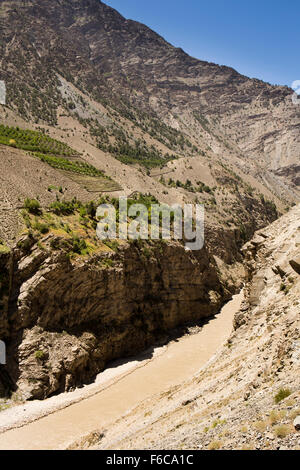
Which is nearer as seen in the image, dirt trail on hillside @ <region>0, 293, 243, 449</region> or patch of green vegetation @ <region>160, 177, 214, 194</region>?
dirt trail on hillside @ <region>0, 293, 243, 449</region>

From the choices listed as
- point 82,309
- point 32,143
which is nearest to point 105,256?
point 82,309

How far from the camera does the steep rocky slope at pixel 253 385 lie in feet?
37.3

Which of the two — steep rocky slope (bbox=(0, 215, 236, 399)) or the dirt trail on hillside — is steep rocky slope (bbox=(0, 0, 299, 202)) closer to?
steep rocky slope (bbox=(0, 215, 236, 399))

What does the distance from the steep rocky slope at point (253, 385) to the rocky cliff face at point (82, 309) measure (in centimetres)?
920

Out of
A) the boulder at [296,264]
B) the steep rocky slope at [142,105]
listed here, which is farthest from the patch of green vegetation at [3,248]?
the steep rocky slope at [142,105]

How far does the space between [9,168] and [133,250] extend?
59.1 ft

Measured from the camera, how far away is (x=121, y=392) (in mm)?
30078

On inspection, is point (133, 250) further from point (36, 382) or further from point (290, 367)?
point (290, 367)

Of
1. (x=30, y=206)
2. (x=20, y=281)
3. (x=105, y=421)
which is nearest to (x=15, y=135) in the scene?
(x=30, y=206)

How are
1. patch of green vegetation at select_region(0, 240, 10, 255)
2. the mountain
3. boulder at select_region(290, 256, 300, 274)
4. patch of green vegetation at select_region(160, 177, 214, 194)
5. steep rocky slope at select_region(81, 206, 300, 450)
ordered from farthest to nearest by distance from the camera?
patch of green vegetation at select_region(160, 177, 214, 194) → patch of green vegetation at select_region(0, 240, 10, 255) → the mountain → boulder at select_region(290, 256, 300, 274) → steep rocky slope at select_region(81, 206, 300, 450)

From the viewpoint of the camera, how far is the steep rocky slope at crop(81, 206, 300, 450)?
11.4 metres

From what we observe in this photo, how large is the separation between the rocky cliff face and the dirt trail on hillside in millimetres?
2192

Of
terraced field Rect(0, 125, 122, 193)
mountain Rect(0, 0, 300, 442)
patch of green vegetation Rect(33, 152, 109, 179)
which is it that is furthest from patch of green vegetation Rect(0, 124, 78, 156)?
patch of green vegetation Rect(33, 152, 109, 179)

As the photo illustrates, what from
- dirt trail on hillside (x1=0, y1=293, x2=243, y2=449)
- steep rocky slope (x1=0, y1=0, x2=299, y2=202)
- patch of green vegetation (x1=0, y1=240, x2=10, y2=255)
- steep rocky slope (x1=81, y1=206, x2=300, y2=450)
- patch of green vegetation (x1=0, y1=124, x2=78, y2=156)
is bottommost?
dirt trail on hillside (x1=0, y1=293, x2=243, y2=449)
